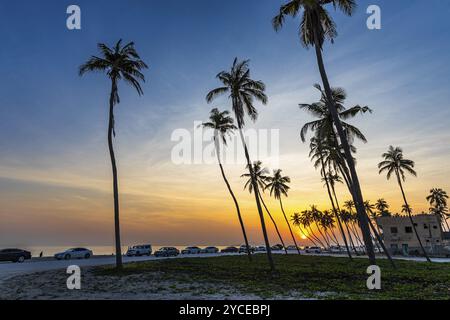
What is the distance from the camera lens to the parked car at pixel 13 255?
32.5m

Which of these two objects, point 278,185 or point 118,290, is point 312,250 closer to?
point 278,185

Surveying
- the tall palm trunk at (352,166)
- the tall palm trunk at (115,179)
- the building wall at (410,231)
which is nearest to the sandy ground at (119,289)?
the tall palm trunk at (115,179)

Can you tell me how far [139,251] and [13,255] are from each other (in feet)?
69.6

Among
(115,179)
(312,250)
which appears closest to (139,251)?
(115,179)

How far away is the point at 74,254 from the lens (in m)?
40.1

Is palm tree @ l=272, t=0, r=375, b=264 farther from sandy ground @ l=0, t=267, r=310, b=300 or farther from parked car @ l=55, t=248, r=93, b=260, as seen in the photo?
parked car @ l=55, t=248, r=93, b=260

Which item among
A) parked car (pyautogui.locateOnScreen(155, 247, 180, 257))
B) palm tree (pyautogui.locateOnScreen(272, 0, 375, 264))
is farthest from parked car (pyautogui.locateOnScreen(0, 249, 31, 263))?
palm tree (pyautogui.locateOnScreen(272, 0, 375, 264))

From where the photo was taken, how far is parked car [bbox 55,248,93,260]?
38.3 m

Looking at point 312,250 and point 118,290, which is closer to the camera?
point 118,290

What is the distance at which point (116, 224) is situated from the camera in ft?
74.3

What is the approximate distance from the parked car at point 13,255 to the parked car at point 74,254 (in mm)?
4455

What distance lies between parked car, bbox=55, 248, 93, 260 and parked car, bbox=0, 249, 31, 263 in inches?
175
